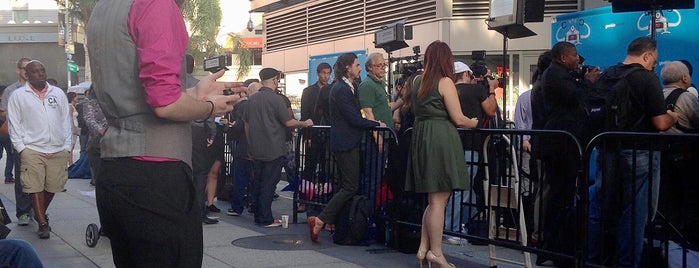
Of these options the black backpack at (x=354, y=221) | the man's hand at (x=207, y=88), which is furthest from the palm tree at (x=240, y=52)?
the man's hand at (x=207, y=88)

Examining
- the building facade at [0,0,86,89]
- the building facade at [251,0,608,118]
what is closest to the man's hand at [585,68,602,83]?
the building facade at [251,0,608,118]

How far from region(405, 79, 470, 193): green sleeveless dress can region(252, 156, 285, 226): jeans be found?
3.20 metres

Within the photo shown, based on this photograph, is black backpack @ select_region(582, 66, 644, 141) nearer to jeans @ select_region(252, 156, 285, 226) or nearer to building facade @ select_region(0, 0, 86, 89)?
jeans @ select_region(252, 156, 285, 226)

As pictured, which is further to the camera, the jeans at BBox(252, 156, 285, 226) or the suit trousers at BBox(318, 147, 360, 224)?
the jeans at BBox(252, 156, 285, 226)

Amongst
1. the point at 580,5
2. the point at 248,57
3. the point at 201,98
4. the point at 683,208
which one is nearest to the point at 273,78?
the point at 683,208

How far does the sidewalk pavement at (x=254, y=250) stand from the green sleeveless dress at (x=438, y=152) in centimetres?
99

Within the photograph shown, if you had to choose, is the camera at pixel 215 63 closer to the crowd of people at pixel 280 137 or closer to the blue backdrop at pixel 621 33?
the crowd of people at pixel 280 137

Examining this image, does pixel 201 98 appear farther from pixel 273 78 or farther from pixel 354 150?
pixel 273 78

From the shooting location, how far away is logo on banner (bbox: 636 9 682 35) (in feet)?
34.2

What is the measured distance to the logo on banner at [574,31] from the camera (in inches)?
464

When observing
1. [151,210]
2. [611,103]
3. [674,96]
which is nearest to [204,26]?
[674,96]

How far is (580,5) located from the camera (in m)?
19.9

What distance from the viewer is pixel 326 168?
31.0 feet

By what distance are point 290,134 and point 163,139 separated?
9.06 metres
